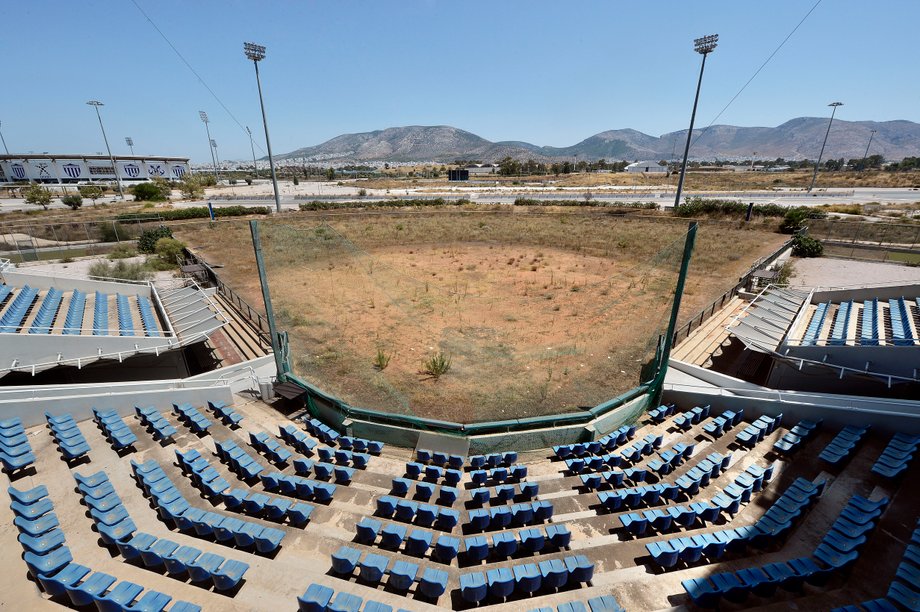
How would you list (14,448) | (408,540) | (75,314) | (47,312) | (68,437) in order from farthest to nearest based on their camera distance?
(75,314) → (47,312) → (68,437) → (14,448) → (408,540)

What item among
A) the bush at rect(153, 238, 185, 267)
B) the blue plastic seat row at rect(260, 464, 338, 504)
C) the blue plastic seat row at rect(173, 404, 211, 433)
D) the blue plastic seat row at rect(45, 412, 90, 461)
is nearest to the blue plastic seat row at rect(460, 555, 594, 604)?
the blue plastic seat row at rect(260, 464, 338, 504)

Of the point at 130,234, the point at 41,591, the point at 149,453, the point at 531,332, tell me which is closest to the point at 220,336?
the point at 149,453

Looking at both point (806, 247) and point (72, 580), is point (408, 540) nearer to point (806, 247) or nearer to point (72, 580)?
point (72, 580)

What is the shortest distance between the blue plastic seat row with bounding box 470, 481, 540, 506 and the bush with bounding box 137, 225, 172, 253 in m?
34.7

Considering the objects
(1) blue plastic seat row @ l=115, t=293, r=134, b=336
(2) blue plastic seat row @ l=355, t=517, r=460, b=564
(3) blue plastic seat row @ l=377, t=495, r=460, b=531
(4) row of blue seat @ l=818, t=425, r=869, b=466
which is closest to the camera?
(2) blue plastic seat row @ l=355, t=517, r=460, b=564

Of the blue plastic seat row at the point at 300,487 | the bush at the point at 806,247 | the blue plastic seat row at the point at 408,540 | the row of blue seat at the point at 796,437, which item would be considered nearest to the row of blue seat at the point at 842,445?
the row of blue seat at the point at 796,437

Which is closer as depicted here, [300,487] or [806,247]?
[300,487]

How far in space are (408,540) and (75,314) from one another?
660 inches

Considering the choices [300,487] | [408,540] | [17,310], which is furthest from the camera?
[17,310]

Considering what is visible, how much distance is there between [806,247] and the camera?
3016cm

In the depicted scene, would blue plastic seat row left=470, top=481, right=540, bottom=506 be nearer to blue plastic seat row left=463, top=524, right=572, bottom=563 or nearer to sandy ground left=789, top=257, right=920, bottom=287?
blue plastic seat row left=463, top=524, right=572, bottom=563

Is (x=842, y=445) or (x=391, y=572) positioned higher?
(x=842, y=445)

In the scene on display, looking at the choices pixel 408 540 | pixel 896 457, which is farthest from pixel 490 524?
pixel 896 457

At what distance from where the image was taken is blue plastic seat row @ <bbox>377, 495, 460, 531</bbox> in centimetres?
802
